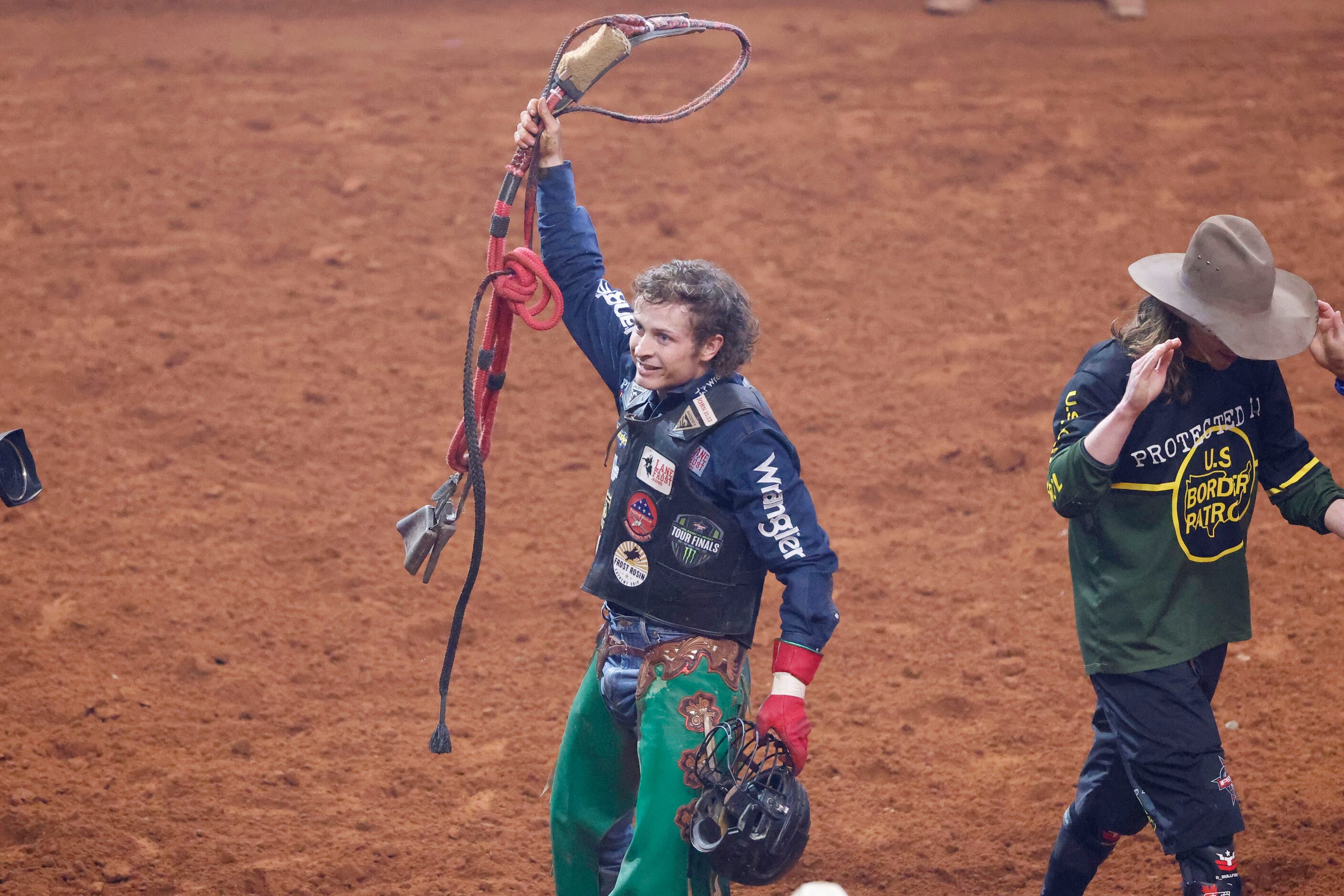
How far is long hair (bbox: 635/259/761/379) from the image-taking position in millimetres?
3322

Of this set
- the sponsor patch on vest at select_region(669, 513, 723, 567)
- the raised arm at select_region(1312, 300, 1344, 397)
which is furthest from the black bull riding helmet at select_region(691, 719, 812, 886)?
the raised arm at select_region(1312, 300, 1344, 397)

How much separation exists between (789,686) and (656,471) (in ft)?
2.15

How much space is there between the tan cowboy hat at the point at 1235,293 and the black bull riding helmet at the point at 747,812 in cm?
153

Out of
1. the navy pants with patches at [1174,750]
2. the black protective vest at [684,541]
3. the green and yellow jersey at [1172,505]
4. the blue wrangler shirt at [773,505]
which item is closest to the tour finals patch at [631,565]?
the black protective vest at [684,541]

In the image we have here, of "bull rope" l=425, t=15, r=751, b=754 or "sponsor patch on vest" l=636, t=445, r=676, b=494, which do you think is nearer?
"sponsor patch on vest" l=636, t=445, r=676, b=494

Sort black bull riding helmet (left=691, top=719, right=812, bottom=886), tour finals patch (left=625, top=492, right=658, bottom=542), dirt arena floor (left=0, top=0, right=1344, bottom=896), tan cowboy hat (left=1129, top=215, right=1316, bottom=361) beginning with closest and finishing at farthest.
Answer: black bull riding helmet (left=691, top=719, right=812, bottom=886) < tan cowboy hat (left=1129, top=215, right=1316, bottom=361) < tour finals patch (left=625, top=492, right=658, bottom=542) < dirt arena floor (left=0, top=0, right=1344, bottom=896)

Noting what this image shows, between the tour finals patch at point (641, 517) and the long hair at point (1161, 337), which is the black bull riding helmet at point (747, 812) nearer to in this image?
the tour finals patch at point (641, 517)

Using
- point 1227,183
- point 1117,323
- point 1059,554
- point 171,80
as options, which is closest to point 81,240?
point 171,80

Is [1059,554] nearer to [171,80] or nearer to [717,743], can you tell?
[717,743]

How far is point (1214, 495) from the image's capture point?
133 inches

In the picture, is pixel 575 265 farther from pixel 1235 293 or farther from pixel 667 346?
pixel 1235 293

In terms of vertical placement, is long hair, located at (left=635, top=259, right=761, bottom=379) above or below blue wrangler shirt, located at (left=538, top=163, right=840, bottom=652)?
above

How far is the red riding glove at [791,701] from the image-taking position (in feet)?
10.2

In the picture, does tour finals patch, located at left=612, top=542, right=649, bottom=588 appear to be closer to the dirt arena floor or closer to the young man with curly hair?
the young man with curly hair
